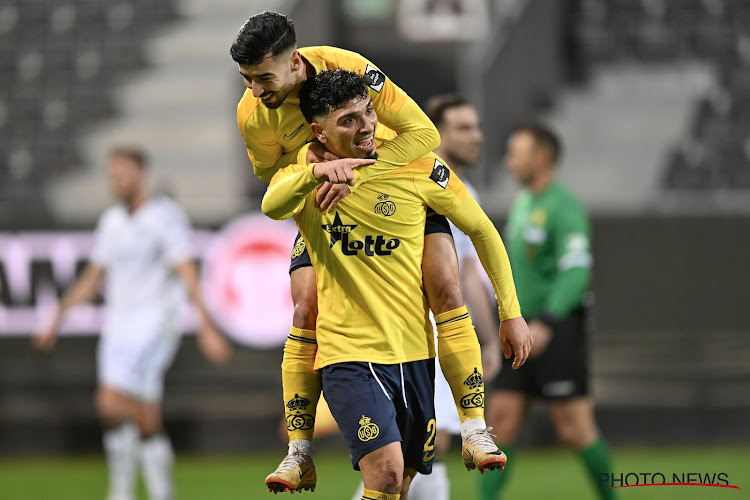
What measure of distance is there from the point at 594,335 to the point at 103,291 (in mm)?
4287

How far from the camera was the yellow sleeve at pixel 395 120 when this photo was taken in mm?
4266

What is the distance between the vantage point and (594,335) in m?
10.2

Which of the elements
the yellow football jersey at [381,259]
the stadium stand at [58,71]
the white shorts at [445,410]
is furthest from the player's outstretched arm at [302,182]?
the stadium stand at [58,71]

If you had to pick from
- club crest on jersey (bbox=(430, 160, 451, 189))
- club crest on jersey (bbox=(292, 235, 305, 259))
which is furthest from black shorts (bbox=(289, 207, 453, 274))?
club crest on jersey (bbox=(430, 160, 451, 189))

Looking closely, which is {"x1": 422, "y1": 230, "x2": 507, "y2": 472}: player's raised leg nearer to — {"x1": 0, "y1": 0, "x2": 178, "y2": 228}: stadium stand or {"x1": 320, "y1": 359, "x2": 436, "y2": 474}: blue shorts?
{"x1": 320, "y1": 359, "x2": 436, "y2": 474}: blue shorts

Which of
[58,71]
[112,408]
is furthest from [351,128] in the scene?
[58,71]

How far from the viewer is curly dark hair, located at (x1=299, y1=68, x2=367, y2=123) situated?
161 inches

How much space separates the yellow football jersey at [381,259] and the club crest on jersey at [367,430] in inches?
9.2

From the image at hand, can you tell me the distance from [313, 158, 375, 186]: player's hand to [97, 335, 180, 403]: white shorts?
476cm

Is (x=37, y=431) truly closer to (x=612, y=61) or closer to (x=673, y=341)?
(x=673, y=341)

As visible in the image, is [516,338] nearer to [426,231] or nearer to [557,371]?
[426,231]

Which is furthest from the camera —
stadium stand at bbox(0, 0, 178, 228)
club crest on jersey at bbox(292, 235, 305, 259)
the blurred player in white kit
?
stadium stand at bbox(0, 0, 178, 228)

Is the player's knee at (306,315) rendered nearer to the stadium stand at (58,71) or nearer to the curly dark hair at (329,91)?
the curly dark hair at (329,91)

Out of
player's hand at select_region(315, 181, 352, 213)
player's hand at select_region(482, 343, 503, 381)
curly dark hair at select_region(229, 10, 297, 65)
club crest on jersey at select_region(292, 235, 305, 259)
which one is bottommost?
player's hand at select_region(482, 343, 503, 381)
